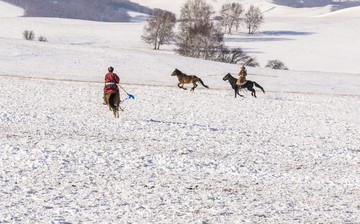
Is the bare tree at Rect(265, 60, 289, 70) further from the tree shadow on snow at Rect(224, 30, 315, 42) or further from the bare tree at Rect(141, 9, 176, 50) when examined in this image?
the tree shadow on snow at Rect(224, 30, 315, 42)

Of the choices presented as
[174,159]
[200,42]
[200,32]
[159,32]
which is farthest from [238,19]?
[174,159]

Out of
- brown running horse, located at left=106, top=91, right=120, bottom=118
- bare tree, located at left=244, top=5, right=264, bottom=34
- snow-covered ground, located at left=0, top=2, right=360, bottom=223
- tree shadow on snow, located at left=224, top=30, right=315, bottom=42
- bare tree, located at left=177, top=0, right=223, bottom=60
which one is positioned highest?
bare tree, located at left=244, top=5, right=264, bottom=34

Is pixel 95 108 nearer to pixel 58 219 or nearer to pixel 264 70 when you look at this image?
pixel 58 219

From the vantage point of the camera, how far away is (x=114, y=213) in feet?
22.0

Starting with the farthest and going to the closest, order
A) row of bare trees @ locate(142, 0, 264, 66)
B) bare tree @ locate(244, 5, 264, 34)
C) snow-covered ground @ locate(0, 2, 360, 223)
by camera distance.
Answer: bare tree @ locate(244, 5, 264, 34), row of bare trees @ locate(142, 0, 264, 66), snow-covered ground @ locate(0, 2, 360, 223)

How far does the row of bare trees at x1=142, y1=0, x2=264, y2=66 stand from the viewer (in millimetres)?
67625

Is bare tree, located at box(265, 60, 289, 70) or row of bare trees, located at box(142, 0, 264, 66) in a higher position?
row of bare trees, located at box(142, 0, 264, 66)

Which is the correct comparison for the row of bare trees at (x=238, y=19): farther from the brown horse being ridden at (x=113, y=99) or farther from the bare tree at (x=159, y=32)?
the brown horse being ridden at (x=113, y=99)

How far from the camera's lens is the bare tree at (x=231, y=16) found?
109m

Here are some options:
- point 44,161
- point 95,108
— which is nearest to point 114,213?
point 44,161

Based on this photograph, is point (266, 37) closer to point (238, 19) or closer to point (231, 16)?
point (238, 19)

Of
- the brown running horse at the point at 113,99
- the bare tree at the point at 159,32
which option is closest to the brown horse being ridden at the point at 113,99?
the brown running horse at the point at 113,99

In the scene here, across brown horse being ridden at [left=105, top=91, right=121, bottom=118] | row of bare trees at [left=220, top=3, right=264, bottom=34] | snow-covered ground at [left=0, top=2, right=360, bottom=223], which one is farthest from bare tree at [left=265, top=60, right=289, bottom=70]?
brown horse being ridden at [left=105, top=91, right=121, bottom=118]

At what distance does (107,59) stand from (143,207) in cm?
3618
